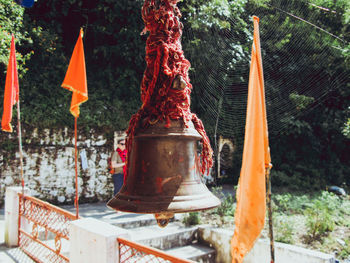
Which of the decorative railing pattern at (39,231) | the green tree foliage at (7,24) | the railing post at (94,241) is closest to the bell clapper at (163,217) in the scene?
the railing post at (94,241)

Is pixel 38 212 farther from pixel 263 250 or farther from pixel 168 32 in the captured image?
pixel 168 32

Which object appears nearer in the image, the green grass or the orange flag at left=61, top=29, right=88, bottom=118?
the orange flag at left=61, top=29, right=88, bottom=118

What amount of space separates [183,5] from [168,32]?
707 cm

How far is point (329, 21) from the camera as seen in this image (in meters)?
8.66

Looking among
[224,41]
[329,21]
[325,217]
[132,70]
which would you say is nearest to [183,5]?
[224,41]

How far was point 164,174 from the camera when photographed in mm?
1312

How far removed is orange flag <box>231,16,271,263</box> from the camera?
1.03 m

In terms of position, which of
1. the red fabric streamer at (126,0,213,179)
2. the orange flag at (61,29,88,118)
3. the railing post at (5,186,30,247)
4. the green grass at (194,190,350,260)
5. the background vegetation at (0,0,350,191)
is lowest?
the green grass at (194,190,350,260)

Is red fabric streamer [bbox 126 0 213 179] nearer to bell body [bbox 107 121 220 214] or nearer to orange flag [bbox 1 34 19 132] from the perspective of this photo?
bell body [bbox 107 121 220 214]

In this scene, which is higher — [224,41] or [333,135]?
[224,41]

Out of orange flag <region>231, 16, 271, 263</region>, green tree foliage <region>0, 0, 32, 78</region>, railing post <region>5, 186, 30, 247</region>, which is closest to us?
orange flag <region>231, 16, 271, 263</region>

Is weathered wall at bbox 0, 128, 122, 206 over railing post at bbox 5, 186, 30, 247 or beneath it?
over

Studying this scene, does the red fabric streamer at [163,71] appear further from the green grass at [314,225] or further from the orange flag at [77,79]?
the green grass at [314,225]

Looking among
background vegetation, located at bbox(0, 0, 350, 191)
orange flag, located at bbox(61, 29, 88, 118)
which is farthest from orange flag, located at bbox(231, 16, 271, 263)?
background vegetation, located at bbox(0, 0, 350, 191)
